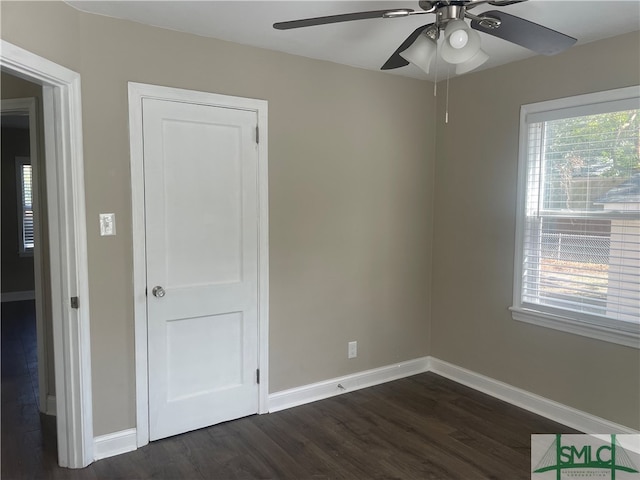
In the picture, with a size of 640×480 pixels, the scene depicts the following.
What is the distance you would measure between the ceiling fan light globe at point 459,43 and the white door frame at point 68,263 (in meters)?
1.83

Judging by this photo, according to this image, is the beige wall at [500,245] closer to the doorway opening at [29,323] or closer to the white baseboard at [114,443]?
the white baseboard at [114,443]

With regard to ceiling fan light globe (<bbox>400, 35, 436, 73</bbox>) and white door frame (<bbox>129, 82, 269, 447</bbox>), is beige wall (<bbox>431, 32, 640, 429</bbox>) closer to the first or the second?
ceiling fan light globe (<bbox>400, 35, 436, 73</bbox>)

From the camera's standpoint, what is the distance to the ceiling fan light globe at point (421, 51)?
6.36 feet

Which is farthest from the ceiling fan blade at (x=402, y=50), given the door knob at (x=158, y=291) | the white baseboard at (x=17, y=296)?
the white baseboard at (x=17, y=296)

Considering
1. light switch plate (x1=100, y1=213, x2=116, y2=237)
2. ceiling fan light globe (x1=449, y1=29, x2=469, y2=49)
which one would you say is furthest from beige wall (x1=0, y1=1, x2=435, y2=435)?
ceiling fan light globe (x1=449, y1=29, x2=469, y2=49)

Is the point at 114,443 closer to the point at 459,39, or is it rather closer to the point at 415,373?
the point at 415,373

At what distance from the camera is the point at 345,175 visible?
133 inches

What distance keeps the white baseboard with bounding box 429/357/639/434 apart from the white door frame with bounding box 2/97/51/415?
9.80 ft

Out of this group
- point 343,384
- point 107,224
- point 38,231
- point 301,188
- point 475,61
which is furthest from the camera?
point 343,384

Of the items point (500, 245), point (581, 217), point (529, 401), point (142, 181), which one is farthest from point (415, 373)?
point (142, 181)

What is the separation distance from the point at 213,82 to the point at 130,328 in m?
1.56

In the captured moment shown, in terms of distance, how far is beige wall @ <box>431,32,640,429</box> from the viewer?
277 centimetres

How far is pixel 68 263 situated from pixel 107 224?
0.93ft

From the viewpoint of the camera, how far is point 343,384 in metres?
3.50
